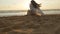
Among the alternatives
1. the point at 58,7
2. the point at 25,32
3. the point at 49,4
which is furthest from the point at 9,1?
the point at 25,32

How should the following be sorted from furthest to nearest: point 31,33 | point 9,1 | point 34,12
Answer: point 9,1, point 34,12, point 31,33

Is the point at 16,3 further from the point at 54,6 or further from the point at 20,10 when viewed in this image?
Result: the point at 54,6

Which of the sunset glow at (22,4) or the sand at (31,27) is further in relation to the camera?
the sunset glow at (22,4)

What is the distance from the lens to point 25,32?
70cm

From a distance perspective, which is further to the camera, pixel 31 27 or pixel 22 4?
pixel 22 4

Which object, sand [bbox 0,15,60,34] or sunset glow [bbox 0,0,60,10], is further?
sunset glow [bbox 0,0,60,10]

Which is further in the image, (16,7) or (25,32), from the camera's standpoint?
(16,7)

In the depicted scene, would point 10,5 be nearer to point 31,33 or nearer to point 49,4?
point 49,4

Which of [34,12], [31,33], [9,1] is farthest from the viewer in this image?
[9,1]

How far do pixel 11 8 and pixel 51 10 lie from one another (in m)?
0.60

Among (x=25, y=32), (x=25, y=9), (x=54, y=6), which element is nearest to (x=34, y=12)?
(x=25, y=9)

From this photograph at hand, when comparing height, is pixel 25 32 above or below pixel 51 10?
above

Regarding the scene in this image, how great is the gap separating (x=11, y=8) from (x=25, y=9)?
21 centimetres

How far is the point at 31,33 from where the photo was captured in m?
0.67
